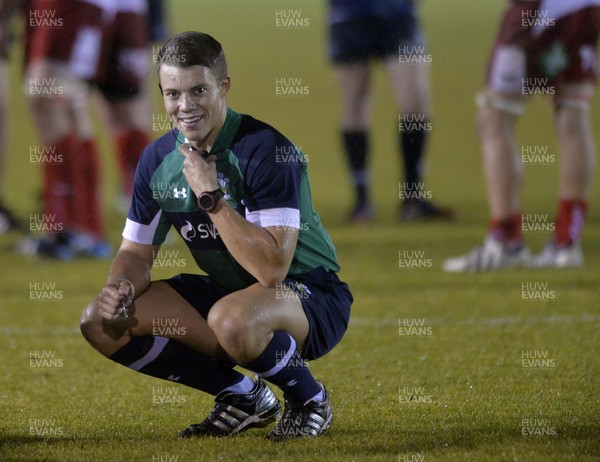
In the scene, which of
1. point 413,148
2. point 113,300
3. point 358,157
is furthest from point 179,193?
point 358,157

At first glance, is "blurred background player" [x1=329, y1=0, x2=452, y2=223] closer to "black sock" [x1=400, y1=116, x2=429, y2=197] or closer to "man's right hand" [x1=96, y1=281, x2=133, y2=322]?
"black sock" [x1=400, y1=116, x2=429, y2=197]

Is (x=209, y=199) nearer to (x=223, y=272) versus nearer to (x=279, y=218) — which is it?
(x=279, y=218)

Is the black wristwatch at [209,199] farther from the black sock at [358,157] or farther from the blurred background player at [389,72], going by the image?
the black sock at [358,157]

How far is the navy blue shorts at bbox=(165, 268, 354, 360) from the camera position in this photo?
3.79 meters

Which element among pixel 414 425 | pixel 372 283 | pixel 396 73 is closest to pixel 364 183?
pixel 396 73

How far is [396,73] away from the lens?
8.89 meters

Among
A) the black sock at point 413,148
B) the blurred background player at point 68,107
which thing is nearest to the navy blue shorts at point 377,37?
the black sock at point 413,148

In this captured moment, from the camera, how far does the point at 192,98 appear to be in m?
3.67

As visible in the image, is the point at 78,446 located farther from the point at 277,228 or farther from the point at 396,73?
the point at 396,73

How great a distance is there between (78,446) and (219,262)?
0.70 m

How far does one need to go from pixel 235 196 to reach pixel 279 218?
0.20m

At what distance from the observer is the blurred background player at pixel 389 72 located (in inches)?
349

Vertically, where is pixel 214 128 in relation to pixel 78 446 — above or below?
above

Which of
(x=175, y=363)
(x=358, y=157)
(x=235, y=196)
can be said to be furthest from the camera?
(x=358, y=157)
